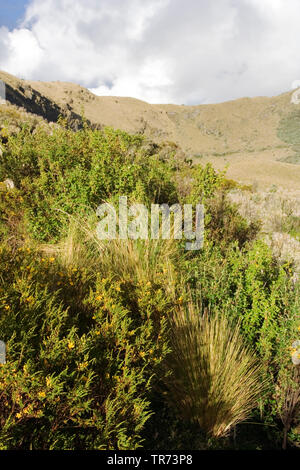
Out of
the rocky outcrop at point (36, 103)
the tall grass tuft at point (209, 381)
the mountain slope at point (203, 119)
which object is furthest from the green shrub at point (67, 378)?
the mountain slope at point (203, 119)

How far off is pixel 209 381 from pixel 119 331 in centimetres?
93

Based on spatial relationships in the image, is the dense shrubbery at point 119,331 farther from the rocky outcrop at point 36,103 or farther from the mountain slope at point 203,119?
the mountain slope at point 203,119

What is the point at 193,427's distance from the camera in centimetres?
212

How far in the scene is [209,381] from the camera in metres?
2.23

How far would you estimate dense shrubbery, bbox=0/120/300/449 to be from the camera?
4.91 ft

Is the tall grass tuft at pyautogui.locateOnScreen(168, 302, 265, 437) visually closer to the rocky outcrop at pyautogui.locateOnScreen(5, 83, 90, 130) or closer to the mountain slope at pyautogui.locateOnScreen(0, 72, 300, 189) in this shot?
the rocky outcrop at pyautogui.locateOnScreen(5, 83, 90, 130)

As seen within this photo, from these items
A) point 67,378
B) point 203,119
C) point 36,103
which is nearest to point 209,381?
point 67,378

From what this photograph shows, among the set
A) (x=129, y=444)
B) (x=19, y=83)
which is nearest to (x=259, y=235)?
(x=129, y=444)

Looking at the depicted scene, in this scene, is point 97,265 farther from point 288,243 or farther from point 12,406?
point 288,243

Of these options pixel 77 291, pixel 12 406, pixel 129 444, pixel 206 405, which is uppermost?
pixel 77 291

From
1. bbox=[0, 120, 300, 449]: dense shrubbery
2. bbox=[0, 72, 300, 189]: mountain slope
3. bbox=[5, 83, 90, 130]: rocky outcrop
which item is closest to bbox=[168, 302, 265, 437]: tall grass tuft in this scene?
bbox=[0, 120, 300, 449]: dense shrubbery

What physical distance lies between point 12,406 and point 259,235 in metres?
5.19

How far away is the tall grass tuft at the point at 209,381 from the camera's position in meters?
2.16

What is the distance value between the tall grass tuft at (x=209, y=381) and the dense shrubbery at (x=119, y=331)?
0.01 m
